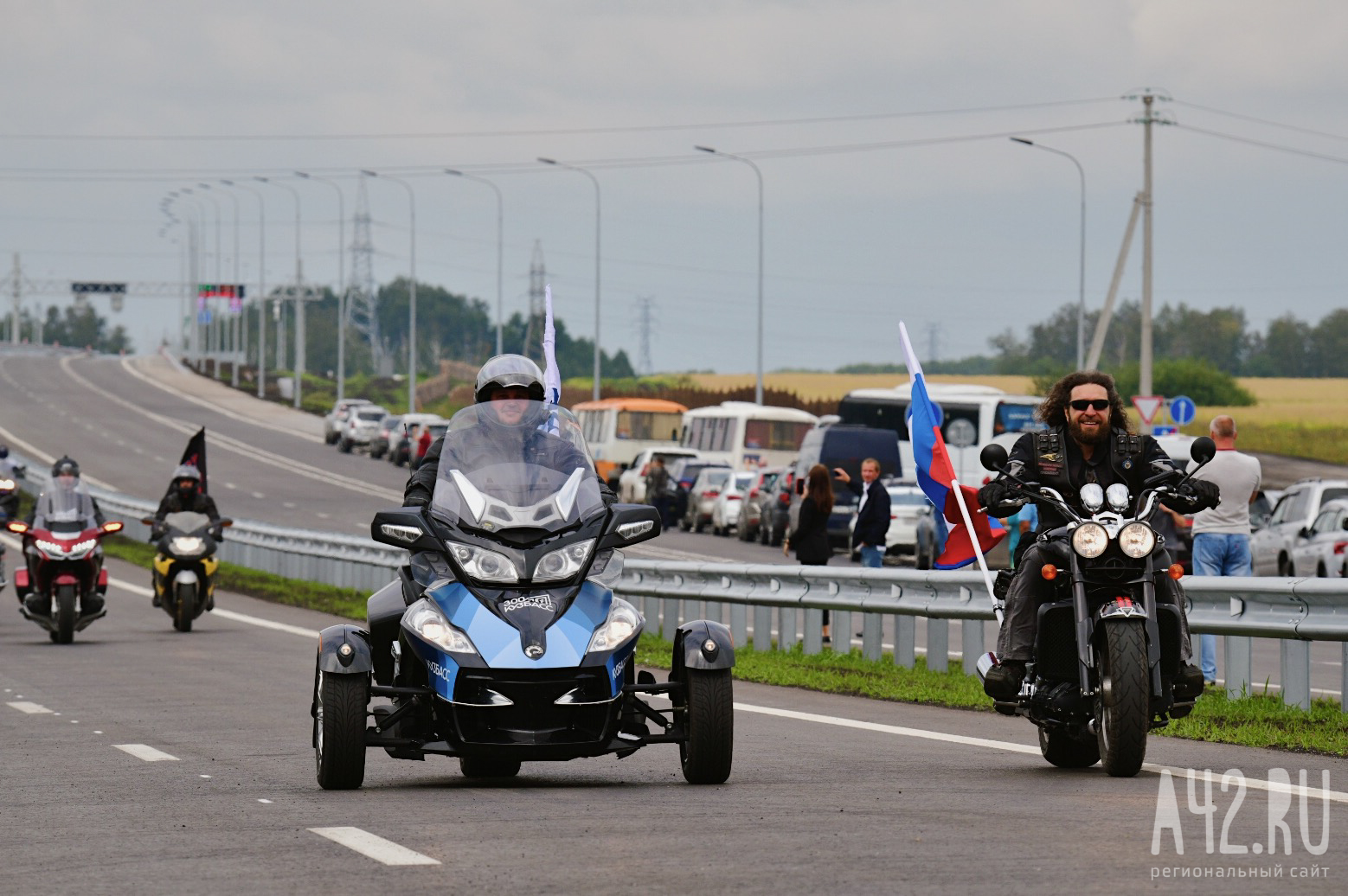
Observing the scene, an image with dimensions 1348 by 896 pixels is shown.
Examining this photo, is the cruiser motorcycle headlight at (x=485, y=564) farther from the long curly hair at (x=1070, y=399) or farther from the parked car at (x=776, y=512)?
the parked car at (x=776, y=512)

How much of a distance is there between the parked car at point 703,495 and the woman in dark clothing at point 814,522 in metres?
28.0

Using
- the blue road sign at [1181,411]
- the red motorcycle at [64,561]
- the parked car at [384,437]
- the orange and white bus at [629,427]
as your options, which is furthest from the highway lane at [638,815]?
the parked car at [384,437]

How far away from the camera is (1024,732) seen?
1320cm

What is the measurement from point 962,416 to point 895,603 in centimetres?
3307

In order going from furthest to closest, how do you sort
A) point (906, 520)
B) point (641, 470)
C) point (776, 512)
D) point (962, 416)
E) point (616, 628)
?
point (641, 470), point (962, 416), point (776, 512), point (906, 520), point (616, 628)

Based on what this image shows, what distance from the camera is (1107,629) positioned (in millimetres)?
9711

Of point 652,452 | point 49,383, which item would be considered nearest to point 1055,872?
point 652,452

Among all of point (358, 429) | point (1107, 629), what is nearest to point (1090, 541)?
point (1107, 629)

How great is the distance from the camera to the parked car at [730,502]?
4978 centimetres

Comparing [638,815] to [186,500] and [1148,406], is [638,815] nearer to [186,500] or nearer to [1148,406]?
[186,500]

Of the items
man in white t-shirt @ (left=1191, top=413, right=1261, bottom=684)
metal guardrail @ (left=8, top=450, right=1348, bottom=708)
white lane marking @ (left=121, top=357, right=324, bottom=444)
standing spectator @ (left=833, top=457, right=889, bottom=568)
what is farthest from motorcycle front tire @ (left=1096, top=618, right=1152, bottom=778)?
white lane marking @ (left=121, top=357, right=324, bottom=444)

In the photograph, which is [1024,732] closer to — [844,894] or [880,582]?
[880,582]

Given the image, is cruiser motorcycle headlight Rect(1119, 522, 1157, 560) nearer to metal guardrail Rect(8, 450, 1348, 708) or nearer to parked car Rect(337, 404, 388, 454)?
metal guardrail Rect(8, 450, 1348, 708)

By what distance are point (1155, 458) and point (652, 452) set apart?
46197mm
